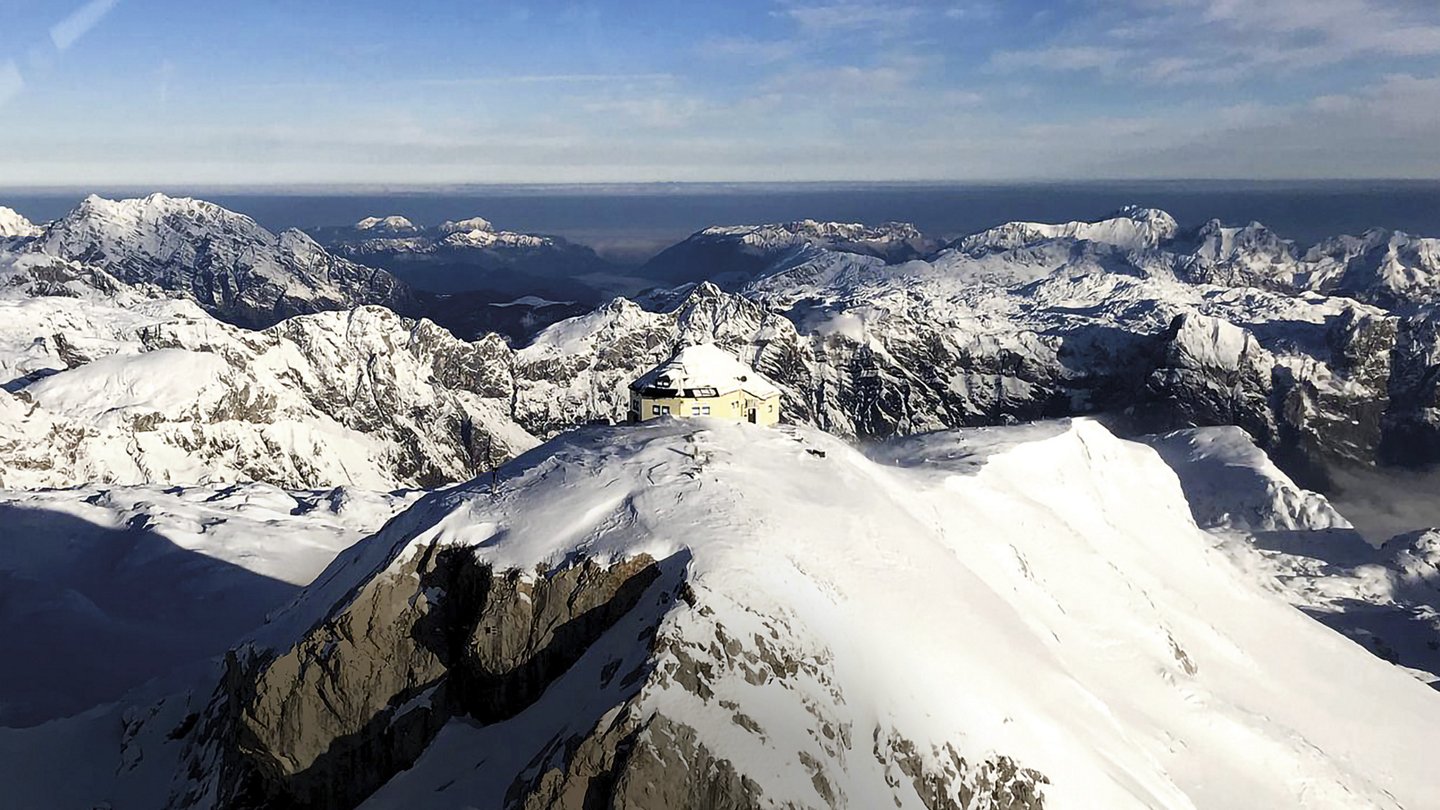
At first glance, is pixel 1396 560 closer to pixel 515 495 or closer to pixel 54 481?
pixel 515 495

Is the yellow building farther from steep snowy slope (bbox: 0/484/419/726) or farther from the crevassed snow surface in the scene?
steep snowy slope (bbox: 0/484/419/726)

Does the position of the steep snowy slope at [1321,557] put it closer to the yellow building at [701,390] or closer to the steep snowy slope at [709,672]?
the steep snowy slope at [709,672]

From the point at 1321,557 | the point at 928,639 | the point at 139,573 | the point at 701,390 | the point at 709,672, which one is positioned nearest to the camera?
the point at 709,672

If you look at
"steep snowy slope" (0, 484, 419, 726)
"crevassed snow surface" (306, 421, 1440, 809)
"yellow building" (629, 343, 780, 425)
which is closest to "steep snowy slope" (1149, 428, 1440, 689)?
"crevassed snow surface" (306, 421, 1440, 809)

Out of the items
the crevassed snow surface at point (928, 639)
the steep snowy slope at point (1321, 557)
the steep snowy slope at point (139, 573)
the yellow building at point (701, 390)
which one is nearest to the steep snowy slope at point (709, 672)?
the crevassed snow surface at point (928, 639)

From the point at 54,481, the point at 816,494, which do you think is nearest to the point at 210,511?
the point at 54,481

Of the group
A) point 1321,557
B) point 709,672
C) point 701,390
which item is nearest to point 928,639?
point 709,672

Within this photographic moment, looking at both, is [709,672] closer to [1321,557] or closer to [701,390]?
[701,390]
